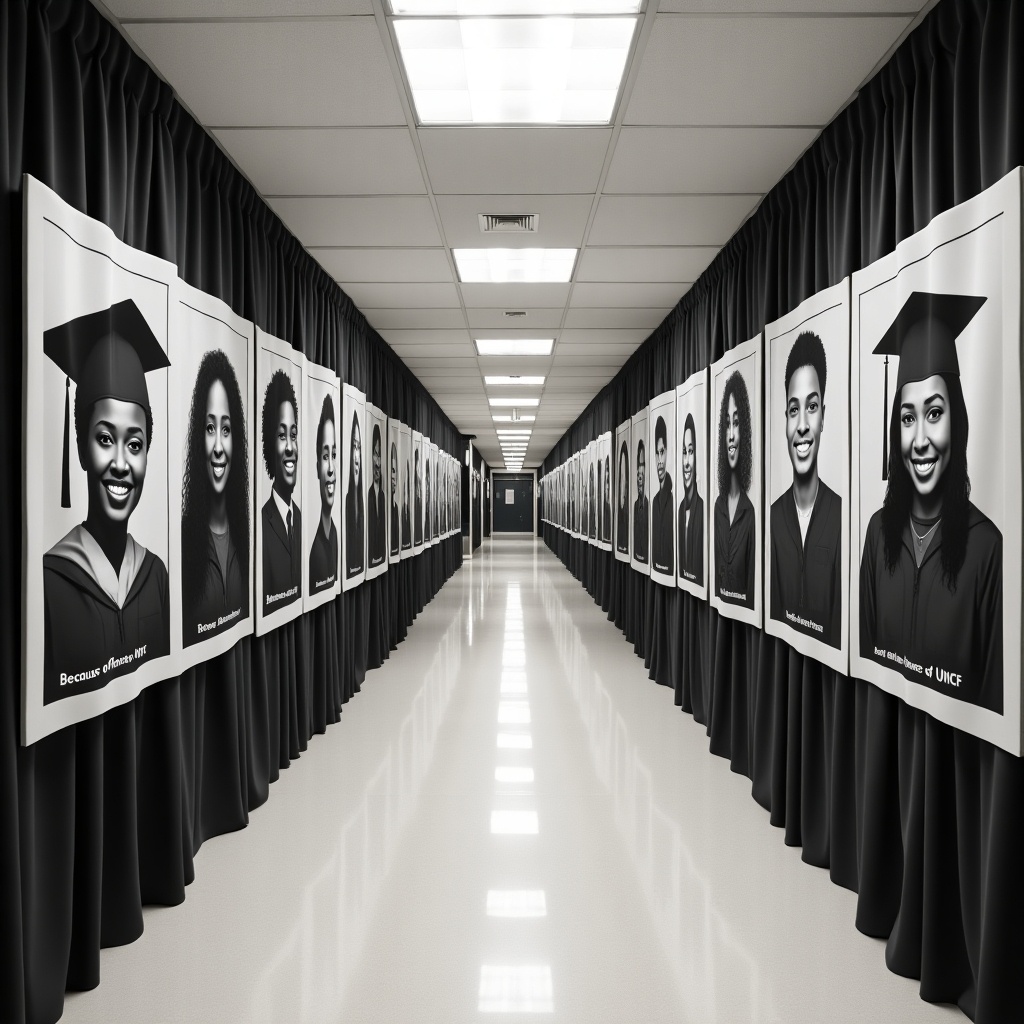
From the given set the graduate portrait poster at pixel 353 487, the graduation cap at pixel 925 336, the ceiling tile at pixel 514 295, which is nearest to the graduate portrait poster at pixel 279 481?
the graduate portrait poster at pixel 353 487

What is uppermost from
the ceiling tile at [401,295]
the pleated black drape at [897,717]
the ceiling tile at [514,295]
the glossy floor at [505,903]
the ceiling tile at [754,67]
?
the ceiling tile at [754,67]

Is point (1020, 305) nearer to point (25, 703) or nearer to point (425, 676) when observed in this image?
point (25, 703)

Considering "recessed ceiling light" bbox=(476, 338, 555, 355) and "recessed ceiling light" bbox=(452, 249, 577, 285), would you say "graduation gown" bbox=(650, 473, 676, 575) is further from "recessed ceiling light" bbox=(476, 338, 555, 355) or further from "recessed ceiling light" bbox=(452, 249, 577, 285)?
"recessed ceiling light" bbox=(452, 249, 577, 285)

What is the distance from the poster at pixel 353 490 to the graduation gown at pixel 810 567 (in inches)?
128

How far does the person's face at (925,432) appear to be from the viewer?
8.34 feet

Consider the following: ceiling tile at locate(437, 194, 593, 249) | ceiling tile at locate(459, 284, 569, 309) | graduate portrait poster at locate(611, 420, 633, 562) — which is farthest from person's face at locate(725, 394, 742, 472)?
graduate portrait poster at locate(611, 420, 633, 562)

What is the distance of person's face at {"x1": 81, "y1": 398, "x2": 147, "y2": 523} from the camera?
2.61m

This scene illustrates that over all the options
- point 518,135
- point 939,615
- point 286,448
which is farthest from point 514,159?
point 939,615

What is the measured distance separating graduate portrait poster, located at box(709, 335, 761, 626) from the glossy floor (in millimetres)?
1063

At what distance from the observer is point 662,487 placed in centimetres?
730

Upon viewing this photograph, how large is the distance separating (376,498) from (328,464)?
1963 millimetres

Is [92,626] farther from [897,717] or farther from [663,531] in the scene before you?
[663,531]

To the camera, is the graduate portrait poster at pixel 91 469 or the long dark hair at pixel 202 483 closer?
the graduate portrait poster at pixel 91 469

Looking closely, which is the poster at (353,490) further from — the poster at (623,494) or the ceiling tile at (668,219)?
the poster at (623,494)
